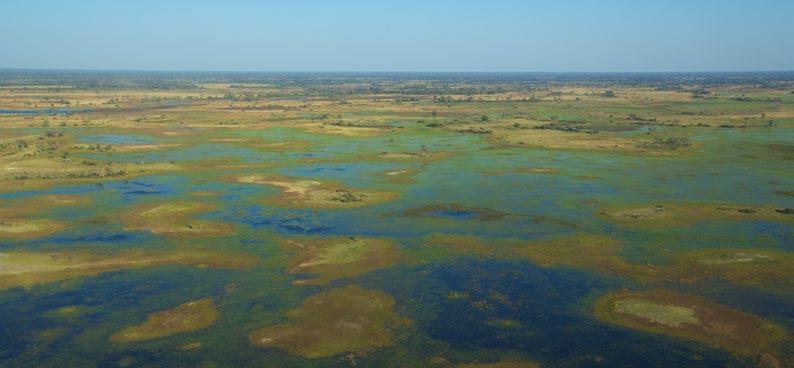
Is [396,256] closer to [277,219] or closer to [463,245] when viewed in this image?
[463,245]

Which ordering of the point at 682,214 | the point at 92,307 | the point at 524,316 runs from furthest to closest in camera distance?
the point at 682,214 < the point at 92,307 < the point at 524,316

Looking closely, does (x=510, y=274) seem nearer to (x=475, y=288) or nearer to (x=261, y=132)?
(x=475, y=288)

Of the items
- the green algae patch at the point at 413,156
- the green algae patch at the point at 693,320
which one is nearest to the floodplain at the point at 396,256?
the green algae patch at the point at 693,320

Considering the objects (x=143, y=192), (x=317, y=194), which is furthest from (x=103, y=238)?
(x=317, y=194)

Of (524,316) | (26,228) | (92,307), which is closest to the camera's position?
(524,316)

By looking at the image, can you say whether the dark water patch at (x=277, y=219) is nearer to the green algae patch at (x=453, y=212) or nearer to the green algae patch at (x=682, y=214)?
the green algae patch at (x=453, y=212)
